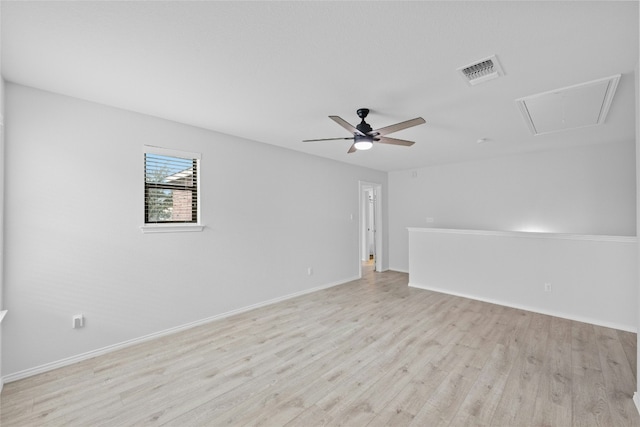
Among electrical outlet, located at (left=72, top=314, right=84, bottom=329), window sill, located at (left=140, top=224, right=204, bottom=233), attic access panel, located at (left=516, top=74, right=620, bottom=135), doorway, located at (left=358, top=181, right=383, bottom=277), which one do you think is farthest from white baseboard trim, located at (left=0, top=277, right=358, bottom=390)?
attic access panel, located at (left=516, top=74, right=620, bottom=135)

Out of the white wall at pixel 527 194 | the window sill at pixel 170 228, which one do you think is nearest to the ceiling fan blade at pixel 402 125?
the window sill at pixel 170 228

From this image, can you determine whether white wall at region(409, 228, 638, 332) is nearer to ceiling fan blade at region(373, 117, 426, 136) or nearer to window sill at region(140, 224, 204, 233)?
ceiling fan blade at region(373, 117, 426, 136)

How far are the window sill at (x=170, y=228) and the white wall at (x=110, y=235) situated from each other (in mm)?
67

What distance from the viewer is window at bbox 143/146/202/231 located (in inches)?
123

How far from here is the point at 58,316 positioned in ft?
8.32

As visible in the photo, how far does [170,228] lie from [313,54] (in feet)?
8.46

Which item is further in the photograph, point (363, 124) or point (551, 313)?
point (551, 313)

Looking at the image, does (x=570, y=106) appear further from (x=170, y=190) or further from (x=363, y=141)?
(x=170, y=190)

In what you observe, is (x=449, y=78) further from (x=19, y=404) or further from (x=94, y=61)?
(x=19, y=404)

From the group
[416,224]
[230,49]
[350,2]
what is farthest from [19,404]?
[416,224]

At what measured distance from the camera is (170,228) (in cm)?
323

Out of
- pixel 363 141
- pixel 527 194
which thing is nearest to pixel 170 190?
pixel 363 141

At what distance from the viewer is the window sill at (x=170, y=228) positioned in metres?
3.06

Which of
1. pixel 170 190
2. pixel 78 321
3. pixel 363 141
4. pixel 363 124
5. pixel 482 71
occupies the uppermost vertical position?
pixel 482 71
